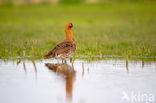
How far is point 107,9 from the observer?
91.1 feet

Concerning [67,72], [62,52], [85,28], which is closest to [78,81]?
[67,72]

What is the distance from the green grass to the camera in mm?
13180

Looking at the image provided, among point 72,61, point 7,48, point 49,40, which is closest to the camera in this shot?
point 72,61

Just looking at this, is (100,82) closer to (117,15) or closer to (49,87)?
(49,87)

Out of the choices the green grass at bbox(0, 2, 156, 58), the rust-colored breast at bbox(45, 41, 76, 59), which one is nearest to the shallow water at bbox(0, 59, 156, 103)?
the rust-colored breast at bbox(45, 41, 76, 59)

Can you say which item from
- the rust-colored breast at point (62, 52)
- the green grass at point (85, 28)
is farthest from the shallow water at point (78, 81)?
the green grass at point (85, 28)

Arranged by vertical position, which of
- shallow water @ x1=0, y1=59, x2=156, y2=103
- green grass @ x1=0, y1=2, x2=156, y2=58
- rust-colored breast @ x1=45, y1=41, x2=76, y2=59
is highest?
green grass @ x1=0, y1=2, x2=156, y2=58

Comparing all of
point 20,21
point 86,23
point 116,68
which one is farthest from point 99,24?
point 116,68

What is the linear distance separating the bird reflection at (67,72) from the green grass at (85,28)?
48.0 inches

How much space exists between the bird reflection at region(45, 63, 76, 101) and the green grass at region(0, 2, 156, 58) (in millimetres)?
1219

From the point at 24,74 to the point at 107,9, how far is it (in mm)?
17691

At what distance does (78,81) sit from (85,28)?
10.6 meters

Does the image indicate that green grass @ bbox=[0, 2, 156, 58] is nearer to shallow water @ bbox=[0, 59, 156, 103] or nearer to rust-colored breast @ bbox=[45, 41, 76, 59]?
rust-colored breast @ bbox=[45, 41, 76, 59]

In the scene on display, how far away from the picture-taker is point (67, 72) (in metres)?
10.6
